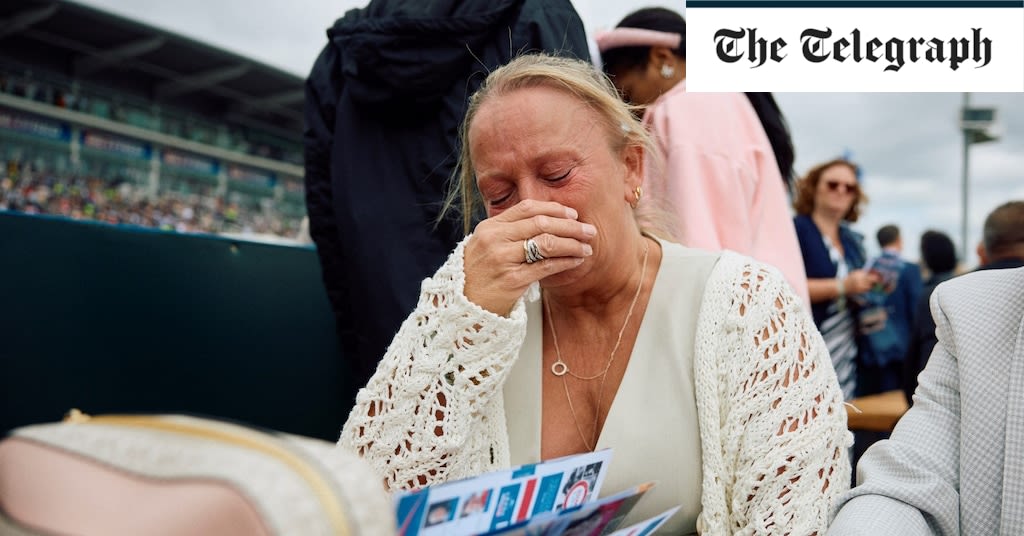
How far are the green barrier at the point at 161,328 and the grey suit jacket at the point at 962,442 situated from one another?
1.69 meters

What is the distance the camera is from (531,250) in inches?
53.6

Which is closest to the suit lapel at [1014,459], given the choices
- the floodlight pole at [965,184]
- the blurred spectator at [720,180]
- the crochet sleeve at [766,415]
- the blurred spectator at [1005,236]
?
the crochet sleeve at [766,415]

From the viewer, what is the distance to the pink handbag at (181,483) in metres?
0.51

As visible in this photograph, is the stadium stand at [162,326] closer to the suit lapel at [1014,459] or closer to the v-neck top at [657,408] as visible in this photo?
the v-neck top at [657,408]

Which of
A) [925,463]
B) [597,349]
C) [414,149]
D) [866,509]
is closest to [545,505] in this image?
[866,509]

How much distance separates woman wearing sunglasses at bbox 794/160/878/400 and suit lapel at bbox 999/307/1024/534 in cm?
235

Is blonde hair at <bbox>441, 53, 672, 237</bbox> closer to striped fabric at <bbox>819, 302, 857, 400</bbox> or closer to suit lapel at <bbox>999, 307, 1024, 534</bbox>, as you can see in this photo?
suit lapel at <bbox>999, 307, 1024, 534</bbox>

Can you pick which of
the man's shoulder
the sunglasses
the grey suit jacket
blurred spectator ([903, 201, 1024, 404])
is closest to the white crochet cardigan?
the grey suit jacket

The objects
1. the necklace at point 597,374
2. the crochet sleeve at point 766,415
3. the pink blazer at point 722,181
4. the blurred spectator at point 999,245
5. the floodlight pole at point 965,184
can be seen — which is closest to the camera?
the crochet sleeve at point 766,415

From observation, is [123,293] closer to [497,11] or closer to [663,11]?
[497,11]

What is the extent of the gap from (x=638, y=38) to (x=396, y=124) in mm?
934

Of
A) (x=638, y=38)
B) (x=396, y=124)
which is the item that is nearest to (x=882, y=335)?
(x=638, y=38)

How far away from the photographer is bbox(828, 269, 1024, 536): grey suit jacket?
38.8 inches

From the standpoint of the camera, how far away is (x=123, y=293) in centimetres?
189
